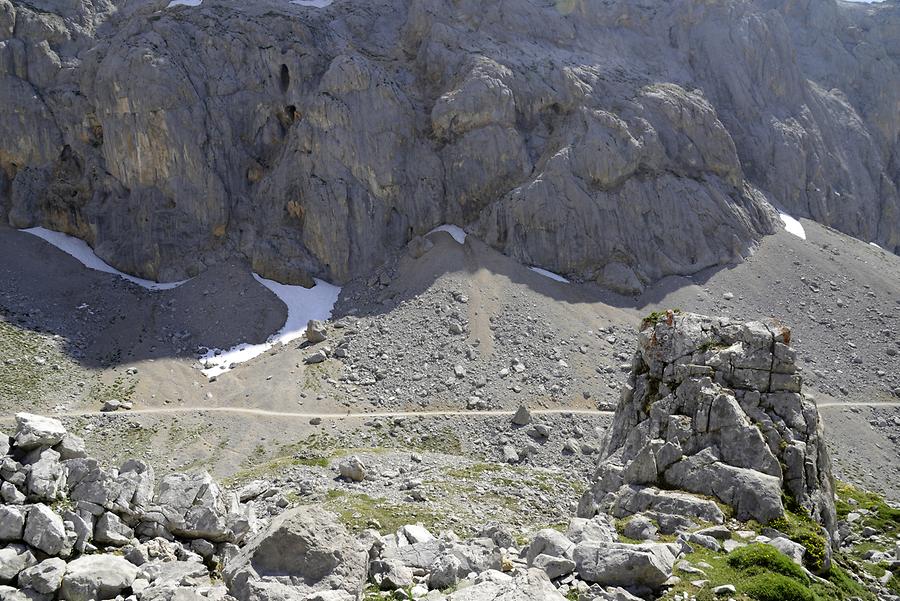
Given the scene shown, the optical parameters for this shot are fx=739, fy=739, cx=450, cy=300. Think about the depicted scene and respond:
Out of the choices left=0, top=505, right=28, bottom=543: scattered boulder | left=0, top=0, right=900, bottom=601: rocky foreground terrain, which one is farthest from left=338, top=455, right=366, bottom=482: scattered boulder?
left=0, top=505, right=28, bottom=543: scattered boulder

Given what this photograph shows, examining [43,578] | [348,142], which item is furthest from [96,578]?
[348,142]

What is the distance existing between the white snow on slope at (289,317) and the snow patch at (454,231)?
14964 mm

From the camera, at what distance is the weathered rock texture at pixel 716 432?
25.2 meters

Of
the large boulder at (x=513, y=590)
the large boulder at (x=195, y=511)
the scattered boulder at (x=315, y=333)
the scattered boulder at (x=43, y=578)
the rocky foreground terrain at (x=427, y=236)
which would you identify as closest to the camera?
the large boulder at (x=513, y=590)

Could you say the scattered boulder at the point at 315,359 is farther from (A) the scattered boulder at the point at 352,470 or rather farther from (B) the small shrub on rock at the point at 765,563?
(B) the small shrub on rock at the point at 765,563

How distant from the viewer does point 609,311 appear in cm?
8588

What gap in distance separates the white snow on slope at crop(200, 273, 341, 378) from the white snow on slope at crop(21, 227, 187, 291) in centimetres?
1216

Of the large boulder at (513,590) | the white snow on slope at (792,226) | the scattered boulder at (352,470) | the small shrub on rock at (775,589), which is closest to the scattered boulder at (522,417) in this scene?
the scattered boulder at (352,470)

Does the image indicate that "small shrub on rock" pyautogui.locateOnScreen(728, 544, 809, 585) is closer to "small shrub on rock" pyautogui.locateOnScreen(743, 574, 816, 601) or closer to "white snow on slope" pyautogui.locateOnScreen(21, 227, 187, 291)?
"small shrub on rock" pyautogui.locateOnScreen(743, 574, 816, 601)

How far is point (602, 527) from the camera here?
865 inches

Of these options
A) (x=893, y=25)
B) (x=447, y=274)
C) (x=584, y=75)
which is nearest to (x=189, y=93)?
(x=447, y=274)

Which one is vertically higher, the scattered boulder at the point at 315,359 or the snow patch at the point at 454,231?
the snow patch at the point at 454,231

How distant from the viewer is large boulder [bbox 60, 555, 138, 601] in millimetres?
15844

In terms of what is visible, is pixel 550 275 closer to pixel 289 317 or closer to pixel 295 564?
pixel 289 317
